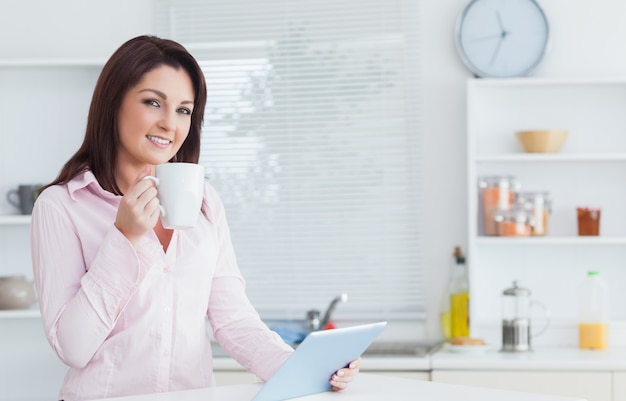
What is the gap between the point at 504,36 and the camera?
12.7 ft

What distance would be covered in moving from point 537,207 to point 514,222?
11cm

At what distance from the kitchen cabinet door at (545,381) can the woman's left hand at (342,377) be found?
1646mm

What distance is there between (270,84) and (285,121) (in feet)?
0.56

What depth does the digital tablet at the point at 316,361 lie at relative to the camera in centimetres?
159

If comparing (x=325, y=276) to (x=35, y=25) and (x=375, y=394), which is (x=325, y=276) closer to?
(x=35, y=25)

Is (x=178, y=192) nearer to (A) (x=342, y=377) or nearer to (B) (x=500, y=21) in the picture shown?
(A) (x=342, y=377)

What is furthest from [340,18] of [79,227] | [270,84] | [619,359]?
[79,227]

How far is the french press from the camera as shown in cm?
362

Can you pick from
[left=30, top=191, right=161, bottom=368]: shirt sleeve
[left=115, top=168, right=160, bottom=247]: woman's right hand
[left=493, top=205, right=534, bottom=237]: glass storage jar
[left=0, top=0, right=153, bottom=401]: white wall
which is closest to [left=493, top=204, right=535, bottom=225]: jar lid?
[left=493, top=205, right=534, bottom=237]: glass storage jar

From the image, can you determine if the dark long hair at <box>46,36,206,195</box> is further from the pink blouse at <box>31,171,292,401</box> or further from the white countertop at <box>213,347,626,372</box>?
the white countertop at <box>213,347,626,372</box>

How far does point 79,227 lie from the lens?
6.19 feet

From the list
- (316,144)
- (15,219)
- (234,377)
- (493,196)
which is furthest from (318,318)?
(15,219)

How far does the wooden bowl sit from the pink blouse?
2002 mm

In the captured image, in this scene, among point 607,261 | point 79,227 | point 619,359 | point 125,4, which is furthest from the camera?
point 125,4
